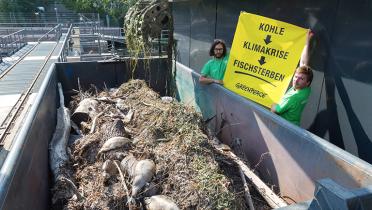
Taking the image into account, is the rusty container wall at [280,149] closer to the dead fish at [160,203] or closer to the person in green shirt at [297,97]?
the person in green shirt at [297,97]

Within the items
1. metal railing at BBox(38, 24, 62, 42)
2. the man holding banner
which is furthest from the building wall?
metal railing at BBox(38, 24, 62, 42)

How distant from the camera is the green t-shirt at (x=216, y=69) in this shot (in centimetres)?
511

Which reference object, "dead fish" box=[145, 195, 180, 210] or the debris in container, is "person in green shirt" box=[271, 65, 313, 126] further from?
"dead fish" box=[145, 195, 180, 210]

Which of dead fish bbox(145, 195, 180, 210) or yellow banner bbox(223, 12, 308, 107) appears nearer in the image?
dead fish bbox(145, 195, 180, 210)

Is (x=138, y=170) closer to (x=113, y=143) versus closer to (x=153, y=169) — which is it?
(x=153, y=169)

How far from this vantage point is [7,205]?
1812mm

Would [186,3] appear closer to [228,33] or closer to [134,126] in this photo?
[228,33]

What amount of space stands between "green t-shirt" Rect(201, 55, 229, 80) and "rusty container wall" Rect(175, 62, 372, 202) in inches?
12.6

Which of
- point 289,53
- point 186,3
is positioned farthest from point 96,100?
point 186,3

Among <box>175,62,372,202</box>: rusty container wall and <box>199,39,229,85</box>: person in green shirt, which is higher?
<box>199,39,229,85</box>: person in green shirt

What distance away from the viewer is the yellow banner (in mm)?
4055

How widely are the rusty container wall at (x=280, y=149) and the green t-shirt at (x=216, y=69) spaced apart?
0.32 m

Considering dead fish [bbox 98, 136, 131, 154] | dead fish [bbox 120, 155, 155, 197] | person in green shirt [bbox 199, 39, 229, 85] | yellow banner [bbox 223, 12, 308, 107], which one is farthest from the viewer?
person in green shirt [bbox 199, 39, 229, 85]

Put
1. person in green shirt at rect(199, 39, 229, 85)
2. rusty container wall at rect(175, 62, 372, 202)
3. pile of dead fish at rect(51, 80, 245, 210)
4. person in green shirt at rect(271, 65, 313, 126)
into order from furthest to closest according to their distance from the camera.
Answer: person in green shirt at rect(199, 39, 229, 85)
person in green shirt at rect(271, 65, 313, 126)
pile of dead fish at rect(51, 80, 245, 210)
rusty container wall at rect(175, 62, 372, 202)
